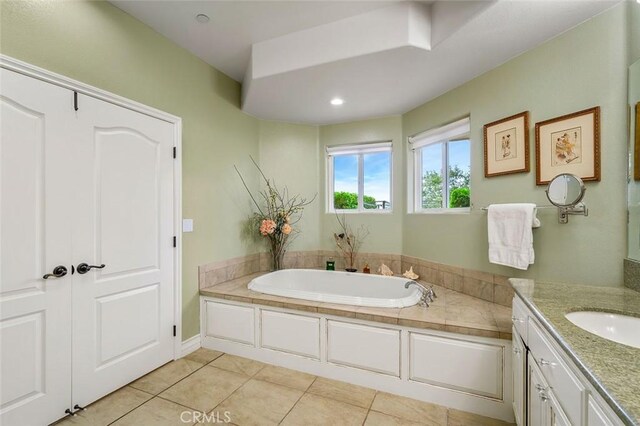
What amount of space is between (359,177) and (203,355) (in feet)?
8.63

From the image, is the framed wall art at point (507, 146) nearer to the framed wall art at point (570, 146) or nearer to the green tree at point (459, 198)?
the framed wall art at point (570, 146)

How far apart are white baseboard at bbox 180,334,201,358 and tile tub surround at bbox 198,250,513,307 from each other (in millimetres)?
470

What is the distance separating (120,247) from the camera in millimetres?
1997

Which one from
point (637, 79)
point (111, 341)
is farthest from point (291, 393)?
point (637, 79)

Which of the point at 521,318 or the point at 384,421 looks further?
the point at 384,421

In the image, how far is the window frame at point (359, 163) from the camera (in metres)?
3.44

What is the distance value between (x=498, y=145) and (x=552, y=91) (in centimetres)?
46

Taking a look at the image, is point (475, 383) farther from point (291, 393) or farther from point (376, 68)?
point (376, 68)

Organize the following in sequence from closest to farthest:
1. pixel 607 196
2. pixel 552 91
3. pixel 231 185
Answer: pixel 607 196 → pixel 552 91 → pixel 231 185

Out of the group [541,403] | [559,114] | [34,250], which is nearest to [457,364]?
[541,403]

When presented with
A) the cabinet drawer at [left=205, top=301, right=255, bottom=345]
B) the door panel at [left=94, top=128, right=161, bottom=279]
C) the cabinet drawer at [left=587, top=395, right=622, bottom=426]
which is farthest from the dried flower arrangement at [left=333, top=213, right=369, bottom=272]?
the cabinet drawer at [left=587, top=395, right=622, bottom=426]

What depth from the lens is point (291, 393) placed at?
197 cm

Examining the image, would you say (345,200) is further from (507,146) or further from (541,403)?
(541,403)

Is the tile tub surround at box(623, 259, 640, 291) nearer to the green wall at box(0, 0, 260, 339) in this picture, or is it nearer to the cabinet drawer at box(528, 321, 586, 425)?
the cabinet drawer at box(528, 321, 586, 425)
